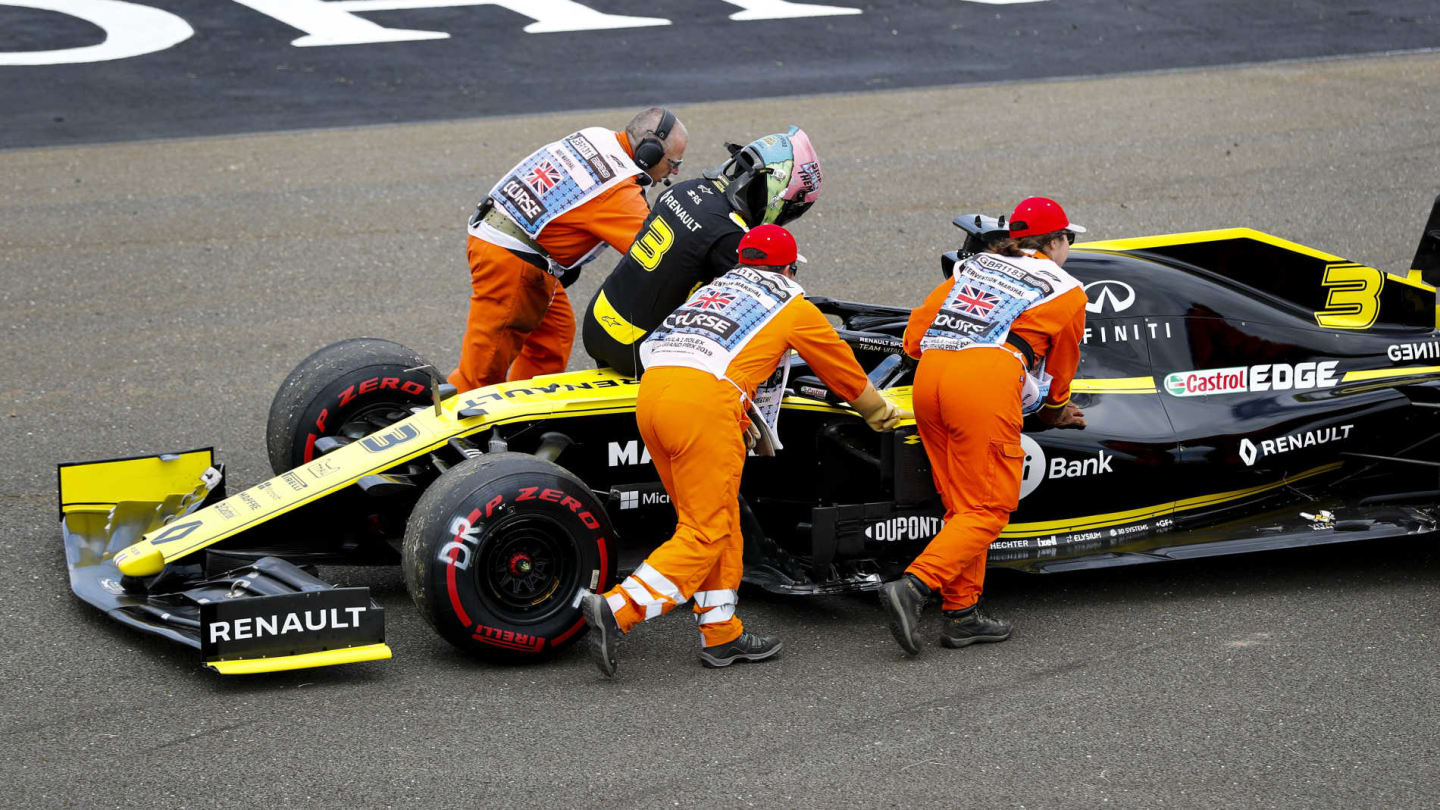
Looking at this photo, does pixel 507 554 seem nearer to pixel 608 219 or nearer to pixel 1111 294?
pixel 608 219

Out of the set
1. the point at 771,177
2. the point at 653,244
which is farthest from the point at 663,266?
the point at 771,177

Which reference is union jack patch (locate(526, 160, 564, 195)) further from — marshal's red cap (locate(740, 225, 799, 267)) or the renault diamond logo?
the renault diamond logo

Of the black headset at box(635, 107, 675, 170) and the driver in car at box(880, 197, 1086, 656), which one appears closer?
the driver in car at box(880, 197, 1086, 656)

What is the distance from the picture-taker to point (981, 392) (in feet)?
18.9

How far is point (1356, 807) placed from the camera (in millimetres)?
4711

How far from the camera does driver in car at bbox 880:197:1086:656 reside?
5.76m

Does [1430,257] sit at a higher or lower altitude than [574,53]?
higher

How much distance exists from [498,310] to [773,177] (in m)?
1.60

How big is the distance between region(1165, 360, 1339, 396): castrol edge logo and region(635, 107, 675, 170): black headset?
7.96 ft

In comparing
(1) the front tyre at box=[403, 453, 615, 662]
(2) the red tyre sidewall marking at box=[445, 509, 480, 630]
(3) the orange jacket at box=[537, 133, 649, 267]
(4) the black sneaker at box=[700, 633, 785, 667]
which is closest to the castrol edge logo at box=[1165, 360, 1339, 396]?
(4) the black sneaker at box=[700, 633, 785, 667]

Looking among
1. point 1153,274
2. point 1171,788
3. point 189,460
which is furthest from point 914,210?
point 1171,788

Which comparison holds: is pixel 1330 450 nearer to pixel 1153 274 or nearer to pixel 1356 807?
pixel 1153 274

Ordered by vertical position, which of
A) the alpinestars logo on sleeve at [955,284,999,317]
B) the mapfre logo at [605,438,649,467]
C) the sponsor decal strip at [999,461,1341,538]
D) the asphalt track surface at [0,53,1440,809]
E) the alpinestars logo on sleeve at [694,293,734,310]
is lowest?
the asphalt track surface at [0,53,1440,809]

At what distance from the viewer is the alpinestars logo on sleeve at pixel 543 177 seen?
7.11 meters
